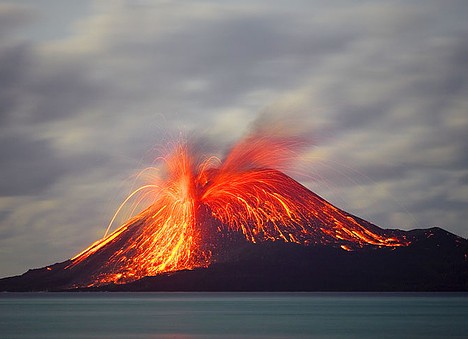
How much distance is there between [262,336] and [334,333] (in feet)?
31.8

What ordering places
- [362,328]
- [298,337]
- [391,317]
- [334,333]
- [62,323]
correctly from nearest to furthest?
[298,337]
[334,333]
[362,328]
[62,323]
[391,317]

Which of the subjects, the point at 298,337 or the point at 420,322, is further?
the point at 420,322

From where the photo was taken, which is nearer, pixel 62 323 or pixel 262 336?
pixel 262 336

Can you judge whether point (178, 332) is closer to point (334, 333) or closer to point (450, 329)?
point (334, 333)

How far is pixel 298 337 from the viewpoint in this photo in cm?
8506

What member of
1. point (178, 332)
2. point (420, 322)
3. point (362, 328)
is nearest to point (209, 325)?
point (178, 332)

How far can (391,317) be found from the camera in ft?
402

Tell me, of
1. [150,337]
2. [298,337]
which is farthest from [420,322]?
[150,337]

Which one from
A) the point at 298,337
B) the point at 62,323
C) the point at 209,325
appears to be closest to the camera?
the point at 298,337

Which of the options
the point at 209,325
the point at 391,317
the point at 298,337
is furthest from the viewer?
the point at 391,317

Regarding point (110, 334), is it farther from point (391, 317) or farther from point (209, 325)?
point (391, 317)

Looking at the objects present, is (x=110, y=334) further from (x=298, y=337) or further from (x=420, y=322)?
(x=420, y=322)

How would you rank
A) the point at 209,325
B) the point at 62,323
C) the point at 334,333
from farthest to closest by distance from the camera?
the point at 62,323 < the point at 209,325 < the point at 334,333

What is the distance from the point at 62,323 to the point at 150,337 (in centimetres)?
3180
